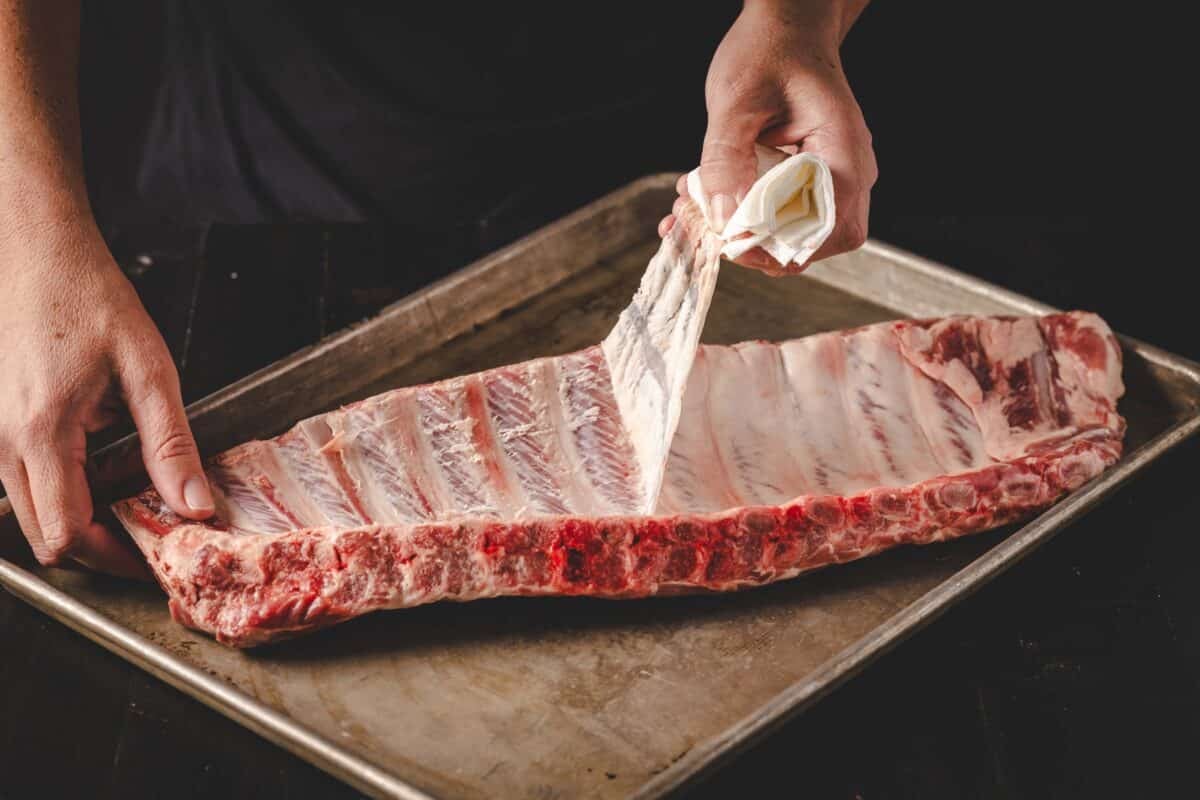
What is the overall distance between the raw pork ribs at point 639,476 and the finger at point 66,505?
0.27ft

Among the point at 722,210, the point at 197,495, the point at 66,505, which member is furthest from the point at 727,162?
the point at 66,505

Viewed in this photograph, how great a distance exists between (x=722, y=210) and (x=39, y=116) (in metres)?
1.65

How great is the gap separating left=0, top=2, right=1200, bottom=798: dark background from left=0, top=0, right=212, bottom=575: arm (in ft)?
0.96

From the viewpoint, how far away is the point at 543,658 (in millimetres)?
2766

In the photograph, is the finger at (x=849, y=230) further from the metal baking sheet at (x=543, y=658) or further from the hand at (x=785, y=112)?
the metal baking sheet at (x=543, y=658)

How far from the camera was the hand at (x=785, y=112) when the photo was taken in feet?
10.1

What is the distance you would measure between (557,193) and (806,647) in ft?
7.90

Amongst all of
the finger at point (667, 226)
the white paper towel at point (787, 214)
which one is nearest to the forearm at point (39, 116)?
the finger at point (667, 226)

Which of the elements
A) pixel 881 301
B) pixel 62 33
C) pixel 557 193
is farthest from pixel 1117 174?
pixel 62 33

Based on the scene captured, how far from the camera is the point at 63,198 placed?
120 inches

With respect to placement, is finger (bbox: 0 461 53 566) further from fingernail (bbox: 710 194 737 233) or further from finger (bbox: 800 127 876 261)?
finger (bbox: 800 127 876 261)

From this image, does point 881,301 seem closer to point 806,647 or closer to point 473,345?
point 473,345

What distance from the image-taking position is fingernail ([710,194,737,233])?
2.94m

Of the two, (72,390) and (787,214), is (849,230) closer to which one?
(787,214)
